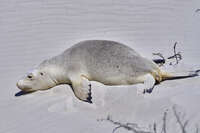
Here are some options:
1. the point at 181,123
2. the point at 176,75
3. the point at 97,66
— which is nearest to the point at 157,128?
the point at 181,123

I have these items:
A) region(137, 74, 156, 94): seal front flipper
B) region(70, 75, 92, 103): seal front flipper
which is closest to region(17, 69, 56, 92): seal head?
region(70, 75, 92, 103): seal front flipper

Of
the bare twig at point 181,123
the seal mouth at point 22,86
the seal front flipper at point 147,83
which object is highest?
the seal front flipper at point 147,83

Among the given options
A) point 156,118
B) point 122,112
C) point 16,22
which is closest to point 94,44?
point 122,112

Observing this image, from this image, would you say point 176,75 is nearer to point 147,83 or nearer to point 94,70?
point 147,83

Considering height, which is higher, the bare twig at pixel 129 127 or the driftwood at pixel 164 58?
the driftwood at pixel 164 58

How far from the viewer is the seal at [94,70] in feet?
13.4

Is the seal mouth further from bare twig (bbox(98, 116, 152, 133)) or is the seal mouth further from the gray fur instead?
bare twig (bbox(98, 116, 152, 133))

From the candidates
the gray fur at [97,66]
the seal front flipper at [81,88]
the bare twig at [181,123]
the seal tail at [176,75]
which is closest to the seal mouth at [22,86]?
the gray fur at [97,66]

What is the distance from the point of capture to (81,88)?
4.13 meters

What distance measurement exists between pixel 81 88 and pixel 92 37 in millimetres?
1745

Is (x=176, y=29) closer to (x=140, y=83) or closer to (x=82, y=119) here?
(x=140, y=83)

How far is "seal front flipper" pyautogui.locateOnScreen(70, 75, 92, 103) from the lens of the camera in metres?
4.02

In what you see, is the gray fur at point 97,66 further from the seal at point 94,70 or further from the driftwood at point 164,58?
the driftwood at point 164,58

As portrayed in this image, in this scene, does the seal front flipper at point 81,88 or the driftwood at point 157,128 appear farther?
the seal front flipper at point 81,88
